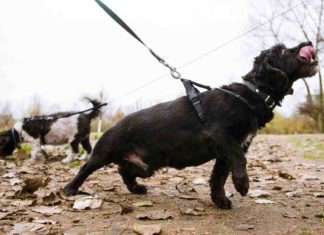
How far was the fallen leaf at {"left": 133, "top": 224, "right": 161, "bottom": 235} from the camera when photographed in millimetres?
2912

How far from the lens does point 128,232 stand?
3016 mm

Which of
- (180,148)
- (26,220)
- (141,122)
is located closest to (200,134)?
(180,148)

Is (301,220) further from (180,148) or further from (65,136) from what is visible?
(65,136)

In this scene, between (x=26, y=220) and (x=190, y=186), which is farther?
(x=190, y=186)

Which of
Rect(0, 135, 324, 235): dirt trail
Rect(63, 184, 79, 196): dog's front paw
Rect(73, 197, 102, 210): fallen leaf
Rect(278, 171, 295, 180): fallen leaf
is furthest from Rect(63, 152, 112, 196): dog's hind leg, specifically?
Rect(278, 171, 295, 180): fallen leaf

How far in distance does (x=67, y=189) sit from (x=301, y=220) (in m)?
2.58

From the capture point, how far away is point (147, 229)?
2959 mm

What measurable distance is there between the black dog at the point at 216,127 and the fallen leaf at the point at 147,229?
3.22ft

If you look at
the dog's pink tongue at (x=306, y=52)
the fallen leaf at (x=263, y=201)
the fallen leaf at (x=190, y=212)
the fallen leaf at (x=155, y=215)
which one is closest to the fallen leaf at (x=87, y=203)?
the fallen leaf at (x=155, y=215)

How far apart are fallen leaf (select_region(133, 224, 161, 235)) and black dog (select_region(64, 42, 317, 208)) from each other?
0.98 meters

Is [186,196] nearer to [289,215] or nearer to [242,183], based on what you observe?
[242,183]

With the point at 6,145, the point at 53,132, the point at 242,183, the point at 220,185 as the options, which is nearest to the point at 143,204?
the point at 220,185

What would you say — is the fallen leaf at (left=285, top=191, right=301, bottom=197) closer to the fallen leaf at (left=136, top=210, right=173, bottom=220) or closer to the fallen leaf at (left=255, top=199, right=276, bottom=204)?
the fallen leaf at (left=255, top=199, right=276, bottom=204)

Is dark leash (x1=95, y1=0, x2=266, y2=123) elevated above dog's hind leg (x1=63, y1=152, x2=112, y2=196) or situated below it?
above
